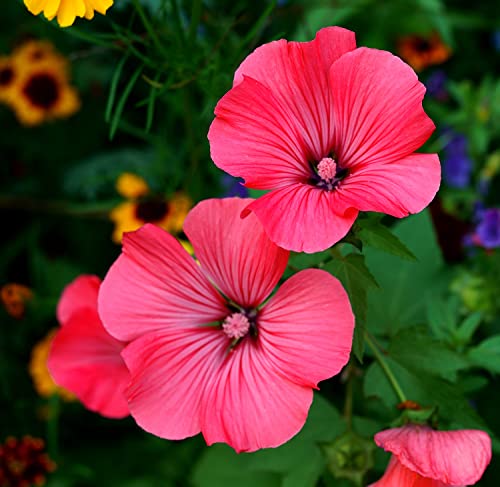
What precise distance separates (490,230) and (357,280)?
509mm

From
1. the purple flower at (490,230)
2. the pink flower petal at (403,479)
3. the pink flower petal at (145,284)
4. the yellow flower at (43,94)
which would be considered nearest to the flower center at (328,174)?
the pink flower petal at (145,284)

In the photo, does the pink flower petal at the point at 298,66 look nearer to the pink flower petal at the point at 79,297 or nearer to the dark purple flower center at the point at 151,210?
the pink flower petal at the point at 79,297

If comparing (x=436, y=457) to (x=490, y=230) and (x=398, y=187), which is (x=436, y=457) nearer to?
(x=398, y=187)

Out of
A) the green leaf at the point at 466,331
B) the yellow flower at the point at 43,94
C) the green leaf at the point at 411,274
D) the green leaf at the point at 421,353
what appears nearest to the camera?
the green leaf at the point at 421,353

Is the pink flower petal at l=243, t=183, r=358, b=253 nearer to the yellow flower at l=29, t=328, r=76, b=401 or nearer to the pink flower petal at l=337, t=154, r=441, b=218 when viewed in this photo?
the pink flower petal at l=337, t=154, r=441, b=218

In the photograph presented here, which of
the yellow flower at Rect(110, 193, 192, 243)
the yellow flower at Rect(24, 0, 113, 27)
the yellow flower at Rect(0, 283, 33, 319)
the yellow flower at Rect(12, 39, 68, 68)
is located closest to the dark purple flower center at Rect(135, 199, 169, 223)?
the yellow flower at Rect(110, 193, 192, 243)

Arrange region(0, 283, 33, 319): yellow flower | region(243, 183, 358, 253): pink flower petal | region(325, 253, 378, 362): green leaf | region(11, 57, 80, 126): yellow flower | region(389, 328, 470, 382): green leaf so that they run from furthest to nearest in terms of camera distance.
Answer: region(11, 57, 80, 126): yellow flower, region(0, 283, 33, 319): yellow flower, region(389, 328, 470, 382): green leaf, region(325, 253, 378, 362): green leaf, region(243, 183, 358, 253): pink flower petal

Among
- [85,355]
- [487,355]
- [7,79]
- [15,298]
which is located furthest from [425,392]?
[7,79]

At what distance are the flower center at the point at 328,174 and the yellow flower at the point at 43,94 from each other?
3.30 ft

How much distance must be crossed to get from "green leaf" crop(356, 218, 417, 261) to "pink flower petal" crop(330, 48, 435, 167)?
0.18 ft

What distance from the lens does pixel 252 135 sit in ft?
2.02

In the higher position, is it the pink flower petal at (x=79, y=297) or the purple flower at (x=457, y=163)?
the purple flower at (x=457, y=163)

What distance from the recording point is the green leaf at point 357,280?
65 centimetres

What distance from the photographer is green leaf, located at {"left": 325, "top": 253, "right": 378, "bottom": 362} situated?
0.65 m
